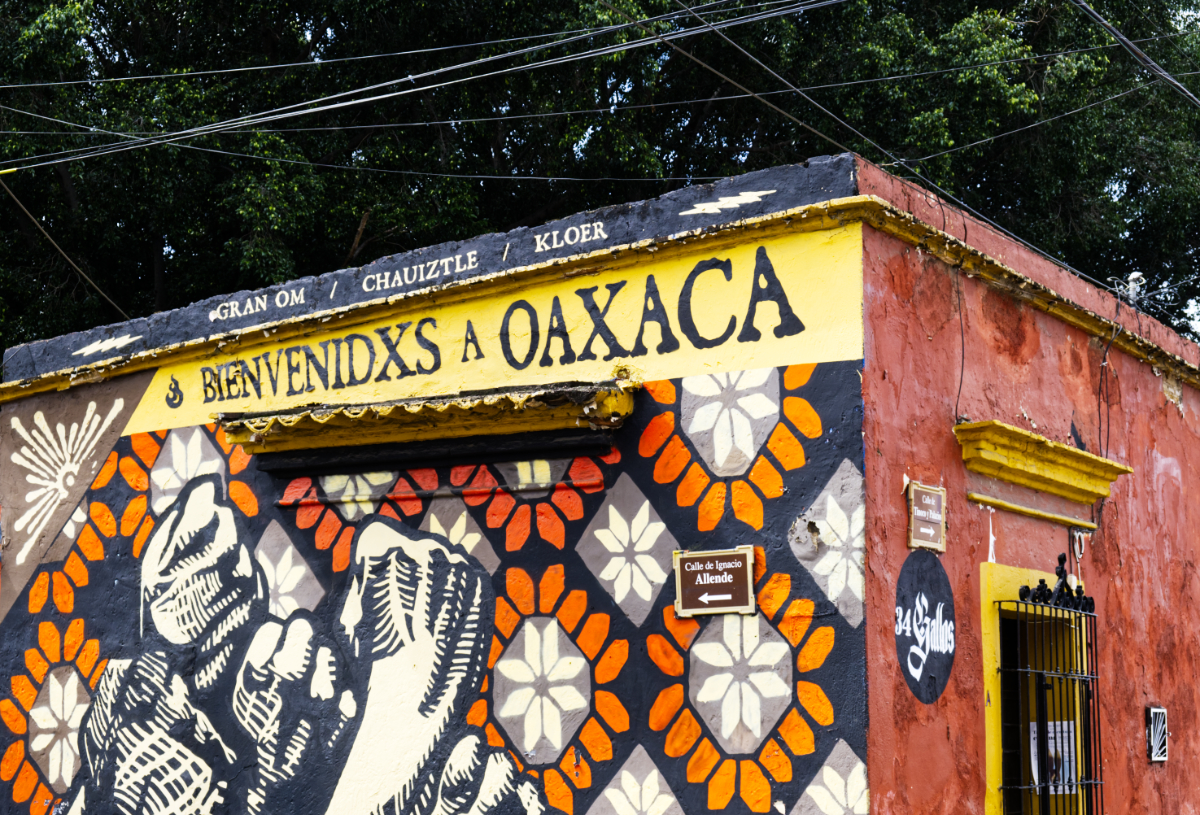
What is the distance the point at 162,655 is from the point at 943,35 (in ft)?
31.2

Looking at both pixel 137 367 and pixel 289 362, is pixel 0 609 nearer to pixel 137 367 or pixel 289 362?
pixel 137 367

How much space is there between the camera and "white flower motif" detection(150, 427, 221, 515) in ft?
20.4

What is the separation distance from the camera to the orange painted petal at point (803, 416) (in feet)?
14.7

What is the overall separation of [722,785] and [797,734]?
1.22ft

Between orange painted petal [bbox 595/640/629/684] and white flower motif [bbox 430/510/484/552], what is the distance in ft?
2.69

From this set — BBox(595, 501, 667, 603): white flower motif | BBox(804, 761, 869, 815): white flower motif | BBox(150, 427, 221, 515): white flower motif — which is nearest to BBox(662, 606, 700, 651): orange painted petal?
BBox(595, 501, 667, 603): white flower motif

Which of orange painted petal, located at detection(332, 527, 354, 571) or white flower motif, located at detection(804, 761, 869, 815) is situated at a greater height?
orange painted petal, located at detection(332, 527, 354, 571)

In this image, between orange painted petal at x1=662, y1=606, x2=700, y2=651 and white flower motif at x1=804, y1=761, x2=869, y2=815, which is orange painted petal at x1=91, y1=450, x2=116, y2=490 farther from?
white flower motif at x1=804, y1=761, x2=869, y2=815

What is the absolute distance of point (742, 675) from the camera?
446 cm

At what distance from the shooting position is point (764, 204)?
15.4 ft

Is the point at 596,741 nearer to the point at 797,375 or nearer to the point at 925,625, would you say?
the point at 925,625

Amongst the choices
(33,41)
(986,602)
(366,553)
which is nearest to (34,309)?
(33,41)

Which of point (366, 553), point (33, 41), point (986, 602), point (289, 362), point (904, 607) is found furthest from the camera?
point (33, 41)

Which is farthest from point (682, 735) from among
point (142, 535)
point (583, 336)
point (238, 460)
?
point (142, 535)
